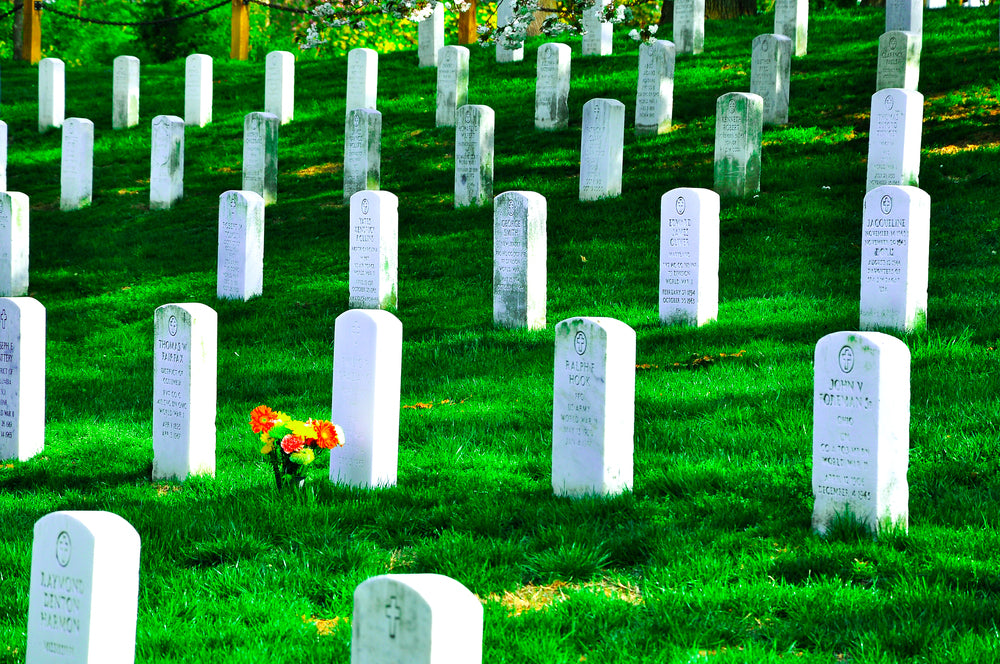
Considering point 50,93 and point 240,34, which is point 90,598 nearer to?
point 50,93

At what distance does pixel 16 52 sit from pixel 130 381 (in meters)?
25.9

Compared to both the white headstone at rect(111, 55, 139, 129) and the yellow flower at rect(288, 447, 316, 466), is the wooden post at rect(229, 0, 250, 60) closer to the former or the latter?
the white headstone at rect(111, 55, 139, 129)

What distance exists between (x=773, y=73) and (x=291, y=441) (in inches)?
456

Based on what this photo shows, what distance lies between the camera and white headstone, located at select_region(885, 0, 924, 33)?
700 inches

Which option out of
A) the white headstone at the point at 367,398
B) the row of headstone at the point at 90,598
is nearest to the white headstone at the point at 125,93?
the white headstone at the point at 367,398

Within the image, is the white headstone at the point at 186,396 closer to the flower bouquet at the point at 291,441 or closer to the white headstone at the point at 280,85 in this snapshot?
the flower bouquet at the point at 291,441

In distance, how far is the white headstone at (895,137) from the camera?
37.8 ft

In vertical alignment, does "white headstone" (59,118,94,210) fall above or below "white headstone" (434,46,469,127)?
below

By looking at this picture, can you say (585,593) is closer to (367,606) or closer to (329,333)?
(367,606)

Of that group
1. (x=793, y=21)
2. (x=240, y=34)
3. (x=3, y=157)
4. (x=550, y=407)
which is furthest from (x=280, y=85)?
(x=550, y=407)

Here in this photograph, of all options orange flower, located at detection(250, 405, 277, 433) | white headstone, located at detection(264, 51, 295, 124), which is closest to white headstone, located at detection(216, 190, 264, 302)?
orange flower, located at detection(250, 405, 277, 433)

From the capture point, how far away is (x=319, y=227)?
47.3ft

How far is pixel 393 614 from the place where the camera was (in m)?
2.97

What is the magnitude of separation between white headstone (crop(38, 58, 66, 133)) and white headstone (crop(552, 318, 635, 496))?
17.1 metres
